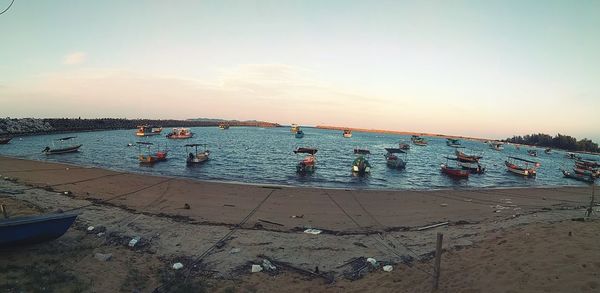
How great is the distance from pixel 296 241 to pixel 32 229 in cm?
951

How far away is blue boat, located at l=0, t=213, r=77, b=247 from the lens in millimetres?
10047

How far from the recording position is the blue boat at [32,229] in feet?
33.0

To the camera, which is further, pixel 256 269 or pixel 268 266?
pixel 268 266

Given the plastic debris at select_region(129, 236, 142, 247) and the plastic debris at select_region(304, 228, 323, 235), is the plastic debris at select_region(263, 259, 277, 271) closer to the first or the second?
the plastic debris at select_region(304, 228, 323, 235)

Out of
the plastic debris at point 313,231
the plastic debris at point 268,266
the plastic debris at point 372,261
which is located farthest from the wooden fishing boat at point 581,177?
the plastic debris at point 268,266

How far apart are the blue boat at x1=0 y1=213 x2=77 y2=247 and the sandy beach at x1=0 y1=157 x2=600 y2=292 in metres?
0.43

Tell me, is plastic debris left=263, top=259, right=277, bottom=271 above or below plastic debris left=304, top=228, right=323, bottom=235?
above

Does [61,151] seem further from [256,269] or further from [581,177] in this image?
[581,177]

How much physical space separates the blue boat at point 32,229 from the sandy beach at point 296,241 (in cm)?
43

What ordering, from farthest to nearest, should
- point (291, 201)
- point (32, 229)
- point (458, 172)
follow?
point (458, 172)
point (291, 201)
point (32, 229)

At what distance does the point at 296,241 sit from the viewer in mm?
13398

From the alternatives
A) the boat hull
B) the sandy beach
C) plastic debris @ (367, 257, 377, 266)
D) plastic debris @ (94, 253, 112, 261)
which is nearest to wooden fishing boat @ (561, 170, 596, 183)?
the sandy beach

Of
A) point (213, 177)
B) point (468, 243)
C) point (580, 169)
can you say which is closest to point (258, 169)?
point (213, 177)

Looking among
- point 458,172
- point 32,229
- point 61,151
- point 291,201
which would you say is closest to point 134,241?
point 32,229
